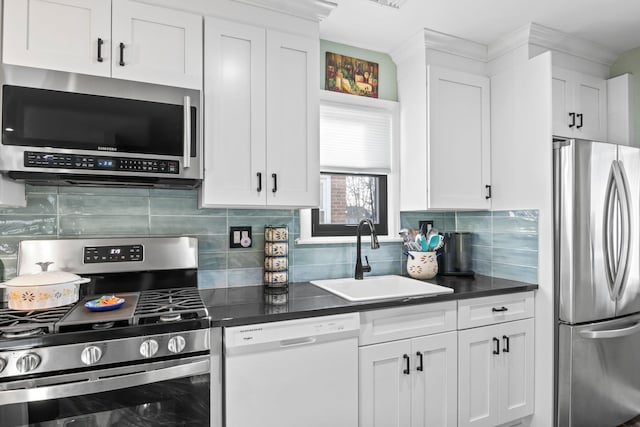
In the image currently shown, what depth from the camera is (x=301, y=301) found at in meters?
1.81

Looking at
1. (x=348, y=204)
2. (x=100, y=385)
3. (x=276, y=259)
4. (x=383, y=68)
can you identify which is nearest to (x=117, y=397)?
(x=100, y=385)

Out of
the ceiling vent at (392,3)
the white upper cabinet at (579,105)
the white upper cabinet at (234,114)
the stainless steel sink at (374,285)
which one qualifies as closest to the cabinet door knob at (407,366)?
the stainless steel sink at (374,285)

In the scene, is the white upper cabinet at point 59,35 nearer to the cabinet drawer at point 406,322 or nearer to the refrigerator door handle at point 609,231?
the cabinet drawer at point 406,322

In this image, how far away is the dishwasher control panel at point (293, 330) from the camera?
59.8 inches

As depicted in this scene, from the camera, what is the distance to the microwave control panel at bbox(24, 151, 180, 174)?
149cm

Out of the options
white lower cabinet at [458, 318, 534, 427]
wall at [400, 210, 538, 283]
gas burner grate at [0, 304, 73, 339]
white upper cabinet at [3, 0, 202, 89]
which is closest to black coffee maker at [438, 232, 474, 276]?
wall at [400, 210, 538, 283]

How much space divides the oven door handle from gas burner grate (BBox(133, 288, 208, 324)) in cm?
18

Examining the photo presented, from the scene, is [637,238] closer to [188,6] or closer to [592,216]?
[592,216]

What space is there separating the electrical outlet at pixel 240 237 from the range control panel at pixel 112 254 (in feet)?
1.53

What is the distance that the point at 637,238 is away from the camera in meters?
2.32

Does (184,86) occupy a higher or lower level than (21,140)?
higher


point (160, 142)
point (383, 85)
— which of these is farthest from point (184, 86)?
point (383, 85)

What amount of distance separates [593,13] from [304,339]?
2.39m

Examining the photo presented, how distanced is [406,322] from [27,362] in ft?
5.03
